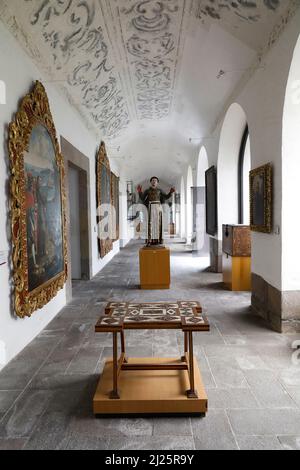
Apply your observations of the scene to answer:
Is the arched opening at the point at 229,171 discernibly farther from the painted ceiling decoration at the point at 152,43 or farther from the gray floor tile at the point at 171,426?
the gray floor tile at the point at 171,426

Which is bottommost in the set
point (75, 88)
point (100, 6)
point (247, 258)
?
point (247, 258)

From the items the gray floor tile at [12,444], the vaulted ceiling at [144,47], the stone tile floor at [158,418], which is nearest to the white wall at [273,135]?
the vaulted ceiling at [144,47]

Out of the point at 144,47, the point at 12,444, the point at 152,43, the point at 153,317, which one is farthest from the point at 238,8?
the point at 12,444

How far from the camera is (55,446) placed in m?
2.51

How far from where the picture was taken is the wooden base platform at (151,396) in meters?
2.87

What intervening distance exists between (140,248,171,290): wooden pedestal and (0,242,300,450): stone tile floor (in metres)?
2.05

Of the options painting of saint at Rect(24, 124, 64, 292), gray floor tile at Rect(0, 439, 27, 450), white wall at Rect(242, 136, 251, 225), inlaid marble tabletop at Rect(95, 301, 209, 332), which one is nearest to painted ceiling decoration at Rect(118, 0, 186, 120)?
painting of saint at Rect(24, 124, 64, 292)

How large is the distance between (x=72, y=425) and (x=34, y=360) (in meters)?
1.52

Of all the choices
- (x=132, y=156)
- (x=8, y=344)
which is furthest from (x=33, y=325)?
(x=132, y=156)

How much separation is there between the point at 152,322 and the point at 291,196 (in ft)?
9.84

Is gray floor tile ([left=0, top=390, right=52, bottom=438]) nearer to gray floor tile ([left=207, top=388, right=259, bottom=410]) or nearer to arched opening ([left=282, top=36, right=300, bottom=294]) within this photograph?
gray floor tile ([left=207, top=388, right=259, bottom=410])

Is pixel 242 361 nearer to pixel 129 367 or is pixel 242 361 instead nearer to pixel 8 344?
pixel 129 367

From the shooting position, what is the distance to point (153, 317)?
3098 millimetres

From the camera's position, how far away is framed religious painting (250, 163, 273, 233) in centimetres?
515
